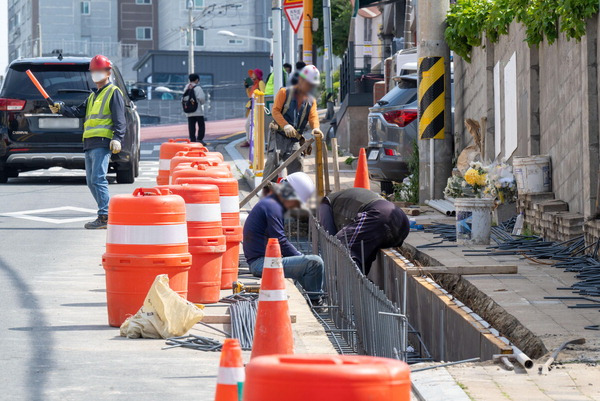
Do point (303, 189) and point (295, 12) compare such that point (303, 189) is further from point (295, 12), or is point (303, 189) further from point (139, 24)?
point (139, 24)

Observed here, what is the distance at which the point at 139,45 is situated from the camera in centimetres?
8469

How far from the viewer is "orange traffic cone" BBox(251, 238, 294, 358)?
568 cm

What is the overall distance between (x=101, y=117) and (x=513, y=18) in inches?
178

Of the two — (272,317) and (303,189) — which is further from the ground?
(303,189)

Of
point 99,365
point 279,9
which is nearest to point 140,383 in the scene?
point 99,365

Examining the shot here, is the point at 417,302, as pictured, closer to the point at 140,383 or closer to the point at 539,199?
the point at 539,199

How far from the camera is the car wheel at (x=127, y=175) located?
17.8m

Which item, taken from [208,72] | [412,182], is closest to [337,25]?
[208,72]

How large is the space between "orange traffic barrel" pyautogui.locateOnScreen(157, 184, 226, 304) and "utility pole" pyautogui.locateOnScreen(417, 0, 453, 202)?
21.4 feet

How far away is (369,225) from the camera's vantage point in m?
9.96

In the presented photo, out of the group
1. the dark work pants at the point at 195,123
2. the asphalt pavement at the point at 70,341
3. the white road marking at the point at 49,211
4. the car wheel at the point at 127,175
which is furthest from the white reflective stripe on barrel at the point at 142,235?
the dark work pants at the point at 195,123

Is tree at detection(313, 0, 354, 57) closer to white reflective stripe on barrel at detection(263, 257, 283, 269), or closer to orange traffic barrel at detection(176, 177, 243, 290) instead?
orange traffic barrel at detection(176, 177, 243, 290)

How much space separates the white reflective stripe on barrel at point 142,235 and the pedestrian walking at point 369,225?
272 cm

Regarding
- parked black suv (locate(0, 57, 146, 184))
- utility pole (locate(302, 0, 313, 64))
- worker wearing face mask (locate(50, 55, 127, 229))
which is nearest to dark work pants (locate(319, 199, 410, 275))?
worker wearing face mask (locate(50, 55, 127, 229))
